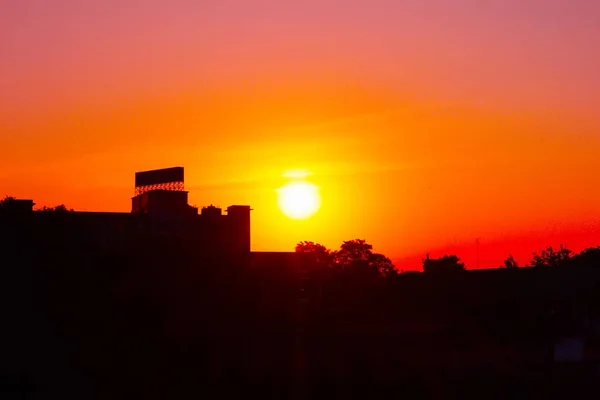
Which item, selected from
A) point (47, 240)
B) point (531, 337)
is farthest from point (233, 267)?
point (531, 337)

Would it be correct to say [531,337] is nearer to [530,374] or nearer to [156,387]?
[530,374]

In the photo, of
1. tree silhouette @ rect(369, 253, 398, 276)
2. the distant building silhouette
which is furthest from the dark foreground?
tree silhouette @ rect(369, 253, 398, 276)

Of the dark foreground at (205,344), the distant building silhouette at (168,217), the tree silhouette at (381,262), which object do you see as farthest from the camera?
the tree silhouette at (381,262)

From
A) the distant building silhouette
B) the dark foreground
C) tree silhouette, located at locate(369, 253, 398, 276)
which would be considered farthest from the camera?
tree silhouette, located at locate(369, 253, 398, 276)

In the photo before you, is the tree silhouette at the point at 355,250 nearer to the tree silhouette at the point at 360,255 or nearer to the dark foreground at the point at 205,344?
the tree silhouette at the point at 360,255

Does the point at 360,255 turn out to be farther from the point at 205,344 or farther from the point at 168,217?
the point at 205,344

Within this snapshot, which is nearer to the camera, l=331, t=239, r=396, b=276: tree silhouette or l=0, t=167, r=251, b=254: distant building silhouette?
l=0, t=167, r=251, b=254: distant building silhouette

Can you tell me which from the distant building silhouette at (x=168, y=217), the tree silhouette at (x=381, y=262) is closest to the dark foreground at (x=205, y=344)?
the distant building silhouette at (x=168, y=217)

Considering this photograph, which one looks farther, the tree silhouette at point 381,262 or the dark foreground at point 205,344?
the tree silhouette at point 381,262

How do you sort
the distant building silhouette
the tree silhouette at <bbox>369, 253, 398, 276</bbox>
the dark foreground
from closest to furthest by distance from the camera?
the dark foreground < the distant building silhouette < the tree silhouette at <bbox>369, 253, 398, 276</bbox>

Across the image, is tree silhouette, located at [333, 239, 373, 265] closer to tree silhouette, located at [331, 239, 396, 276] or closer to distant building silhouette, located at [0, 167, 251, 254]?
tree silhouette, located at [331, 239, 396, 276]

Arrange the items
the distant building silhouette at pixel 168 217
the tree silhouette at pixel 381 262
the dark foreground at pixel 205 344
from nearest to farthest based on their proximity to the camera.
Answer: the dark foreground at pixel 205 344
the distant building silhouette at pixel 168 217
the tree silhouette at pixel 381 262

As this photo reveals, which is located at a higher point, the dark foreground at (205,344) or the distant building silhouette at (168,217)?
the distant building silhouette at (168,217)

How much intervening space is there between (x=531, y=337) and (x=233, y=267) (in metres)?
20.7
